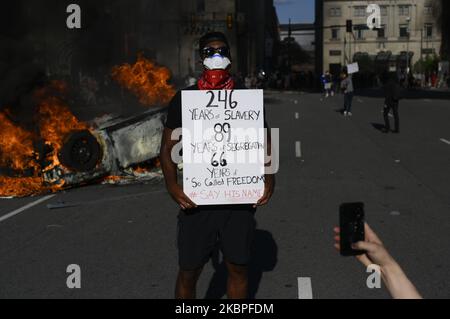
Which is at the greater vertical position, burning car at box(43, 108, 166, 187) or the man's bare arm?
the man's bare arm

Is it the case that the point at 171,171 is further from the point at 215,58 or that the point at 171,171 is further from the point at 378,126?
the point at 378,126

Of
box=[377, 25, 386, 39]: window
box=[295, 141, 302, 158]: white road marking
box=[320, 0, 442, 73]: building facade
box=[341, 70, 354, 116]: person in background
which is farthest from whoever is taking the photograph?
box=[377, 25, 386, 39]: window

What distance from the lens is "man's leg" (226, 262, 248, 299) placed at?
11.3ft

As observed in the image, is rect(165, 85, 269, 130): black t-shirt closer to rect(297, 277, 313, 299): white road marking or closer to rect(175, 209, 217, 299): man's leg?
rect(175, 209, 217, 299): man's leg

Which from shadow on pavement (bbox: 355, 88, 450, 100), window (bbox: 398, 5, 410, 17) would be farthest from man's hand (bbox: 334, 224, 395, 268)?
window (bbox: 398, 5, 410, 17)

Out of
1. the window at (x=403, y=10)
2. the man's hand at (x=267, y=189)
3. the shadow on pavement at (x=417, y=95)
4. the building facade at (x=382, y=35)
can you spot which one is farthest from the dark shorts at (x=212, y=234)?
the window at (x=403, y=10)

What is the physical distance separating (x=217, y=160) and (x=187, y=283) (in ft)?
2.53

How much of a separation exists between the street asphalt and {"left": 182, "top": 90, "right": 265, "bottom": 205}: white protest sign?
142 centimetres

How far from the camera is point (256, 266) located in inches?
205

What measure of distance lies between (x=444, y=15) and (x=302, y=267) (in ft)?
129

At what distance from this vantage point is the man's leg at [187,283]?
136 inches

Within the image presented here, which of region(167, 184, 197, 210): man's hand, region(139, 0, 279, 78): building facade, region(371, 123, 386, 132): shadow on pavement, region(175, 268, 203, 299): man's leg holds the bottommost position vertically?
region(371, 123, 386, 132): shadow on pavement
